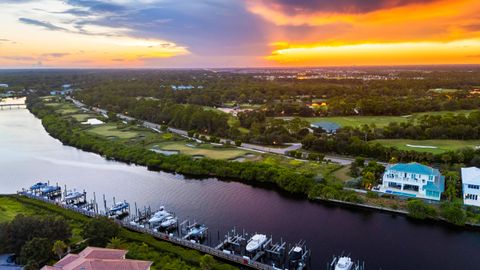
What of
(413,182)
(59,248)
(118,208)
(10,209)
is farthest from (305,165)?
(10,209)

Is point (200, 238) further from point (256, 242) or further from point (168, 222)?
point (256, 242)

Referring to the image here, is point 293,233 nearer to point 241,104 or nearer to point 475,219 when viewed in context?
point 475,219

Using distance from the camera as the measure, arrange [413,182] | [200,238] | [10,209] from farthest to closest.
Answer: [413,182] → [10,209] → [200,238]

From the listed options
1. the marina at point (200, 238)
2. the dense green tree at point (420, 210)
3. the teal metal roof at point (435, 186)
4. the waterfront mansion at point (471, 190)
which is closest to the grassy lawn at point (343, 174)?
the teal metal roof at point (435, 186)

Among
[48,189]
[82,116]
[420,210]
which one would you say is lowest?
[48,189]

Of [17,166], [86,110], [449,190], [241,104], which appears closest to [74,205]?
[17,166]

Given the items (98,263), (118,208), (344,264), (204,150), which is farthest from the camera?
(204,150)

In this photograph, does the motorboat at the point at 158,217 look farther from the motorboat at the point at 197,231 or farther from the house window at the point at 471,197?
the house window at the point at 471,197
